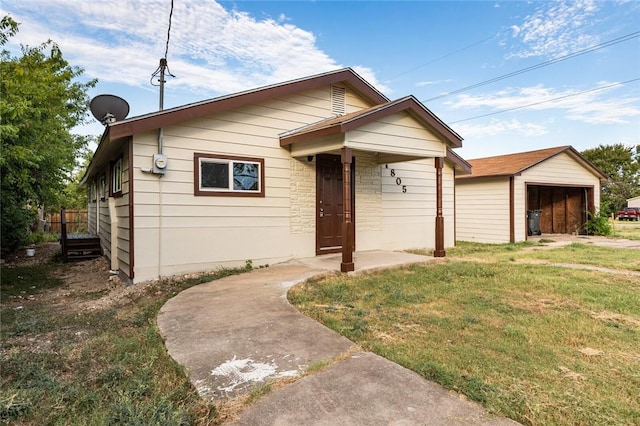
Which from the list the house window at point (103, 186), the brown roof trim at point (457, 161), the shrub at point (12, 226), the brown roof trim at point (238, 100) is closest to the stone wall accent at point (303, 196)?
the brown roof trim at point (238, 100)

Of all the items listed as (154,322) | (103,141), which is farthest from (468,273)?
(103,141)

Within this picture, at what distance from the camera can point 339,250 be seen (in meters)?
8.42

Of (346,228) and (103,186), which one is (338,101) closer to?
(346,228)

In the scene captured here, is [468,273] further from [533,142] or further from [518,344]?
[533,142]

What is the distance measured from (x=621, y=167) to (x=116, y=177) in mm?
49459

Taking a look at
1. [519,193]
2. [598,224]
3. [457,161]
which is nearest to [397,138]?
[457,161]

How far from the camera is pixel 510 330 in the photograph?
11.4 ft

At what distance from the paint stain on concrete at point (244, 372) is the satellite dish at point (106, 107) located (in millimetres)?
7033

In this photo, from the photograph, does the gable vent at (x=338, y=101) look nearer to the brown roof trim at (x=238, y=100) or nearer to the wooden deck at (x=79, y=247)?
the brown roof trim at (x=238, y=100)

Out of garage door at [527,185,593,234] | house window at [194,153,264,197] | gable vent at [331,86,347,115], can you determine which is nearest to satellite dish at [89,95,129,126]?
house window at [194,153,264,197]

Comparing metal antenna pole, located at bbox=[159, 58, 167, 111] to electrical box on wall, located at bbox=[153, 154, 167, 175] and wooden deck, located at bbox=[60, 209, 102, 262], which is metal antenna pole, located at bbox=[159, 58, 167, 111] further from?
wooden deck, located at bbox=[60, 209, 102, 262]

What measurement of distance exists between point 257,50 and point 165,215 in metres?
6.78

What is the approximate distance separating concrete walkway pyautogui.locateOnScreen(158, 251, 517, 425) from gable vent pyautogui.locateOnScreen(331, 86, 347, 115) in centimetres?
541

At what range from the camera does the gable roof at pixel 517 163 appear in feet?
41.6
